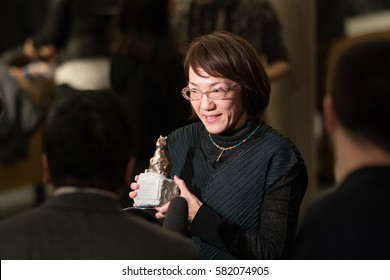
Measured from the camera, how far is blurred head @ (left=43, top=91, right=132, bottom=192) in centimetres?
147

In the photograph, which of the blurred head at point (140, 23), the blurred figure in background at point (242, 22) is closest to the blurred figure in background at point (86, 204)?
the blurred figure in background at point (242, 22)

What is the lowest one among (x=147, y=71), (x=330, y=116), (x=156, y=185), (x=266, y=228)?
(x=266, y=228)

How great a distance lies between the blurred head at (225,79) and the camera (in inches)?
75.4

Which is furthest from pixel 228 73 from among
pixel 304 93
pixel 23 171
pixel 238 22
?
pixel 23 171

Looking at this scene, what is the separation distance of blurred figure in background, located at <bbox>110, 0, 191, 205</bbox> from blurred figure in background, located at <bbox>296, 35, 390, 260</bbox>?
0.71 metres

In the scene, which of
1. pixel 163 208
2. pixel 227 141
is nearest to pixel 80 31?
pixel 227 141

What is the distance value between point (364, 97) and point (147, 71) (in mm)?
1446

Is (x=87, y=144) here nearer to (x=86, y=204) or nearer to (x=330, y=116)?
(x=86, y=204)

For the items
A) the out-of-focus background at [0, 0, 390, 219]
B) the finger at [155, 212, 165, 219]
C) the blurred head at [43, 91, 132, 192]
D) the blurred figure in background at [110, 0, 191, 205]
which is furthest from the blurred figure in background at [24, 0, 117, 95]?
the blurred head at [43, 91, 132, 192]

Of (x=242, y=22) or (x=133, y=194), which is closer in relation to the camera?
(x=133, y=194)

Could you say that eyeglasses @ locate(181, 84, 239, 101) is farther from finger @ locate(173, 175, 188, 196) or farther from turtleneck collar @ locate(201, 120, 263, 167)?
finger @ locate(173, 175, 188, 196)

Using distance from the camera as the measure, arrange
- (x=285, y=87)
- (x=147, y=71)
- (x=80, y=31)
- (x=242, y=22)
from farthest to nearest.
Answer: (x=80, y=31) → (x=285, y=87) → (x=242, y=22) → (x=147, y=71)

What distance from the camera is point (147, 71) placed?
283cm
